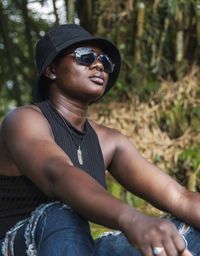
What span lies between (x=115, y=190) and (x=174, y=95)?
181cm

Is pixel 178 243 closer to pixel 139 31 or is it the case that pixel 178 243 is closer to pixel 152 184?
pixel 152 184

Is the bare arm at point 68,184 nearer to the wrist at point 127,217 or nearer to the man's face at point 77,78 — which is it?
the wrist at point 127,217

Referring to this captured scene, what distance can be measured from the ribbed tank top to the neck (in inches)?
2.1

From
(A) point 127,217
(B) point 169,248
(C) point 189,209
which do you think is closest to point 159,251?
(B) point 169,248

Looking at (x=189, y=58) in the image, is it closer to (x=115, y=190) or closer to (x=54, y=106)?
(x=115, y=190)

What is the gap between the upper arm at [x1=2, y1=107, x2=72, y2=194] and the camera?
1899 millimetres

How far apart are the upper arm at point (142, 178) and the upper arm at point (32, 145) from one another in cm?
64

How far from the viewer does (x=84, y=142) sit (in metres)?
2.60

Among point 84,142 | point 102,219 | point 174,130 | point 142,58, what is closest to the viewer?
point 102,219

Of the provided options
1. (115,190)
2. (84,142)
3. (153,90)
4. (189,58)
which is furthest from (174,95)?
(84,142)

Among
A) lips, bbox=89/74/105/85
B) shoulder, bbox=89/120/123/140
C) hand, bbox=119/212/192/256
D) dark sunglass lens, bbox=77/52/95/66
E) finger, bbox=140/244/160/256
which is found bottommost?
shoulder, bbox=89/120/123/140

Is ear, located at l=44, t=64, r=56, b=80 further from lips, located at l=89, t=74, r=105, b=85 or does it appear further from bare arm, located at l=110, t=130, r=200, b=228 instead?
bare arm, located at l=110, t=130, r=200, b=228

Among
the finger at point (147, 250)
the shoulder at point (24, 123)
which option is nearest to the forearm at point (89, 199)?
the finger at point (147, 250)

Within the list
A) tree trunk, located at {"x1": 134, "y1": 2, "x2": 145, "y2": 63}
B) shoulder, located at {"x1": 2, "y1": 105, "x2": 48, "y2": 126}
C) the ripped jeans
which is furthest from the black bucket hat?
tree trunk, located at {"x1": 134, "y1": 2, "x2": 145, "y2": 63}
